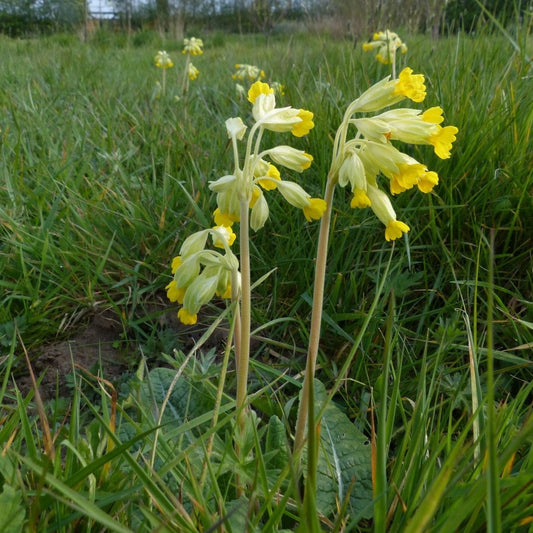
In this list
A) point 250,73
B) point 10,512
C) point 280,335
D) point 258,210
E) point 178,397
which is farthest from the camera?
point 250,73

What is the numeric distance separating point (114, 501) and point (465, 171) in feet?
4.78

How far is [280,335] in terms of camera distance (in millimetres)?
1686

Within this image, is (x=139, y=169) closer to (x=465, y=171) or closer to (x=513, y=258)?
(x=465, y=171)

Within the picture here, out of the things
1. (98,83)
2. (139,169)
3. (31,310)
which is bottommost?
(31,310)

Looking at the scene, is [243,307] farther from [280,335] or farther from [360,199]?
[280,335]

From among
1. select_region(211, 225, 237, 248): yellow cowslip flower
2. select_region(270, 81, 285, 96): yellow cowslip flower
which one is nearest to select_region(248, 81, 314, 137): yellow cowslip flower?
select_region(211, 225, 237, 248): yellow cowslip flower

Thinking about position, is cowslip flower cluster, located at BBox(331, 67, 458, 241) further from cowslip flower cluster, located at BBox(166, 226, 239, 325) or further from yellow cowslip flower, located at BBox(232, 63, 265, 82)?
yellow cowslip flower, located at BBox(232, 63, 265, 82)

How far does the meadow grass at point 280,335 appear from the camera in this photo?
0.89m

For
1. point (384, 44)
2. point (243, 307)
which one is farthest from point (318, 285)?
point (384, 44)

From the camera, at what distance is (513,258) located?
1714 millimetres

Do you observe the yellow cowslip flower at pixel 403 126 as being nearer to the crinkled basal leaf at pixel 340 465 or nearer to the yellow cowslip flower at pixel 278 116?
the yellow cowslip flower at pixel 278 116

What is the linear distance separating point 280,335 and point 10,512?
3.16 feet

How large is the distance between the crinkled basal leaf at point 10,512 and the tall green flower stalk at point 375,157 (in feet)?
1.54

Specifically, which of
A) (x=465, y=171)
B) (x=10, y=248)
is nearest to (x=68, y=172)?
(x=10, y=248)
